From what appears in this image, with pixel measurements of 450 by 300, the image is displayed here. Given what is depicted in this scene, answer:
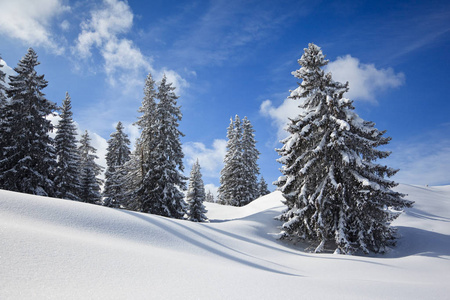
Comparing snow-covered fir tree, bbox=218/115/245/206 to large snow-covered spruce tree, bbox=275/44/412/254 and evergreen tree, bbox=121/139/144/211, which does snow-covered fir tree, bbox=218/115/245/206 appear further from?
large snow-covered spruce tree, bbox=275/44/412/254

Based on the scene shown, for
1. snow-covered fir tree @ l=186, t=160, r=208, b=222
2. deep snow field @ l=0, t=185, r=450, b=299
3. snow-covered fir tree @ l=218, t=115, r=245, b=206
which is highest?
snow-covered fir tree @ l=218, t=115, r=245, b=206

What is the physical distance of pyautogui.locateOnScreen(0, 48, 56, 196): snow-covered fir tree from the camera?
17922mm

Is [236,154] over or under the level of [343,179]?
over

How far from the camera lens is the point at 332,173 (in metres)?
12.7

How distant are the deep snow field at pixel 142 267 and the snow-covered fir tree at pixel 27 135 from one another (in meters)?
13.9

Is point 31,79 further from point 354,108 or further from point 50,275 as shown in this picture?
point 354,108

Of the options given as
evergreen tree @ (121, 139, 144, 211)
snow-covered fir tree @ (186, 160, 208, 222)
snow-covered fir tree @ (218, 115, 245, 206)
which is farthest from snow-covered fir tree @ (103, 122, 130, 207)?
snow-covered fir tree @ (218, 115, 245, 206)

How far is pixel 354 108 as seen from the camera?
13055mm

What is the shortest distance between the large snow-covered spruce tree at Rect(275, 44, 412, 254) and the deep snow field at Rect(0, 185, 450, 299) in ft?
9.10

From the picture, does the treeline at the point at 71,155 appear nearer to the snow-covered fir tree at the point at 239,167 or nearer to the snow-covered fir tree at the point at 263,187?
the snow-covered fir tree at the point at 239,167

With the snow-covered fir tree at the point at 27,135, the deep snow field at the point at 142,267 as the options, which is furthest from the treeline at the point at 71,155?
the deep snow field at the point at 142,267

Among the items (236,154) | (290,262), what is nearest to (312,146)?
(290,262)

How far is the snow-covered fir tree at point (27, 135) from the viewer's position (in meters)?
17.9

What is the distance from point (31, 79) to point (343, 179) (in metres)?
23.8
